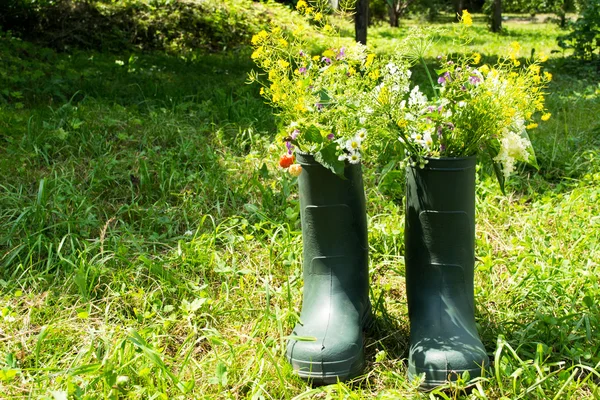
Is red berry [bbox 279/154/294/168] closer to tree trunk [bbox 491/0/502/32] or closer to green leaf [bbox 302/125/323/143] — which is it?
green leaf [bbox 302/125/323/143]

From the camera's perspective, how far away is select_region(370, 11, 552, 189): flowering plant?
150 cm

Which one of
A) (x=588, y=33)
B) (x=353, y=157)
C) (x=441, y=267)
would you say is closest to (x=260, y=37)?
(x=353, y=157)

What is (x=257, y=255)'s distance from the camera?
2156 mm

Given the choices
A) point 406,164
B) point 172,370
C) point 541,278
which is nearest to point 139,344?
point 172,370

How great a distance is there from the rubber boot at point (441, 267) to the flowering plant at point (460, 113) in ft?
0.19

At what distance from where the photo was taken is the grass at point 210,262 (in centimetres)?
152

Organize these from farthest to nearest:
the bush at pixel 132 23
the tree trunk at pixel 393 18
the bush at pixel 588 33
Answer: the tree trunk at pixel 393 18 < the bush at pixel 588 33 < the bush at pixel 132 23

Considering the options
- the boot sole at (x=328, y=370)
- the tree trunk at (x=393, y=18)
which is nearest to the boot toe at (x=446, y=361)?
the boot sole at (x=328, y=370)

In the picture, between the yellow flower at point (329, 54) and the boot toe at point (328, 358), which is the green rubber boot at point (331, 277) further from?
the yellow flower at point (329, 54)

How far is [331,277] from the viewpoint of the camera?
5.35 feet

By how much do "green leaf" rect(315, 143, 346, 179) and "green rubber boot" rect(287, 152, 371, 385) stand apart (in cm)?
4

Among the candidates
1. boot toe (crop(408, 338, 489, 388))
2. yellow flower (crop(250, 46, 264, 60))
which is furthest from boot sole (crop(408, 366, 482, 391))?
yellow flower (crop(250, 46, 264, 60))

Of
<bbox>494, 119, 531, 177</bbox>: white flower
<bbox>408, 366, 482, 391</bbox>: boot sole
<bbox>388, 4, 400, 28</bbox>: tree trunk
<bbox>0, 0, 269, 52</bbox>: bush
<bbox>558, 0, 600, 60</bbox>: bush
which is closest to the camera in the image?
<bbox>408, 366, 482, 391</bbox>: boot sole

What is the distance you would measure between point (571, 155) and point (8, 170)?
2.59 meters
